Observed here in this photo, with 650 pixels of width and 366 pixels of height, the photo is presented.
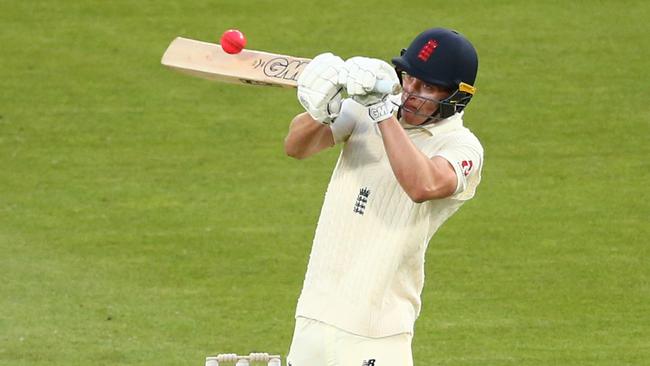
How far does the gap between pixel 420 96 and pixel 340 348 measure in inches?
37.8

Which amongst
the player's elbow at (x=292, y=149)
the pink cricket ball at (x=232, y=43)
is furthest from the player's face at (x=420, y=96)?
the pink cricket ball at (x=232, y=43)

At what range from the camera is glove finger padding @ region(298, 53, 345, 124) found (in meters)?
5.09

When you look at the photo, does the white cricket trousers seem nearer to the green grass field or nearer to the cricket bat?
the cricket bat

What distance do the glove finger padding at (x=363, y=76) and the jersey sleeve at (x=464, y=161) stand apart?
428 millimetres

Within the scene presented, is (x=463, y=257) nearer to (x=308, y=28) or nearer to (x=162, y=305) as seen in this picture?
(x=162, y=305)

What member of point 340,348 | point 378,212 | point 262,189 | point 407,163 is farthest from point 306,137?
point 262,189

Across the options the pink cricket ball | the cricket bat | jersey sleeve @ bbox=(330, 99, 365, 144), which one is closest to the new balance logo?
jersey sleeve @ bbox=(330, 99, 365, 144)

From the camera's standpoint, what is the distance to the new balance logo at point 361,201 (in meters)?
5.43

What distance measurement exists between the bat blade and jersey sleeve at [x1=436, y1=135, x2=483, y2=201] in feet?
2.06

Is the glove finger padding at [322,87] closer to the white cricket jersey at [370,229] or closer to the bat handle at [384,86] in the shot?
the bat handle at [384,86]

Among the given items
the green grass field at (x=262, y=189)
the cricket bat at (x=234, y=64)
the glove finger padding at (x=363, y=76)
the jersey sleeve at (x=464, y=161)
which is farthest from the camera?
the green grass field at (x=262, y=189)


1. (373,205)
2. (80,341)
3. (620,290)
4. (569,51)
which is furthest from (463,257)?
(373,205)

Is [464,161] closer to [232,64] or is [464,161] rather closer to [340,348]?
[340,348]

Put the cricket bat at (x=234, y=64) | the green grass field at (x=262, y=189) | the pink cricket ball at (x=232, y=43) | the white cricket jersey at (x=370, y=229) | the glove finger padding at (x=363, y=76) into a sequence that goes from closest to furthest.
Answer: the glove finger padding at (x=363, y=76) < the white cricket jersey at (x=370, y=229) < the cricket bat at (x=234, y=64) < the pink cricket ball at (x=232, y=43) < the green grass field at (x=262, y=189)
